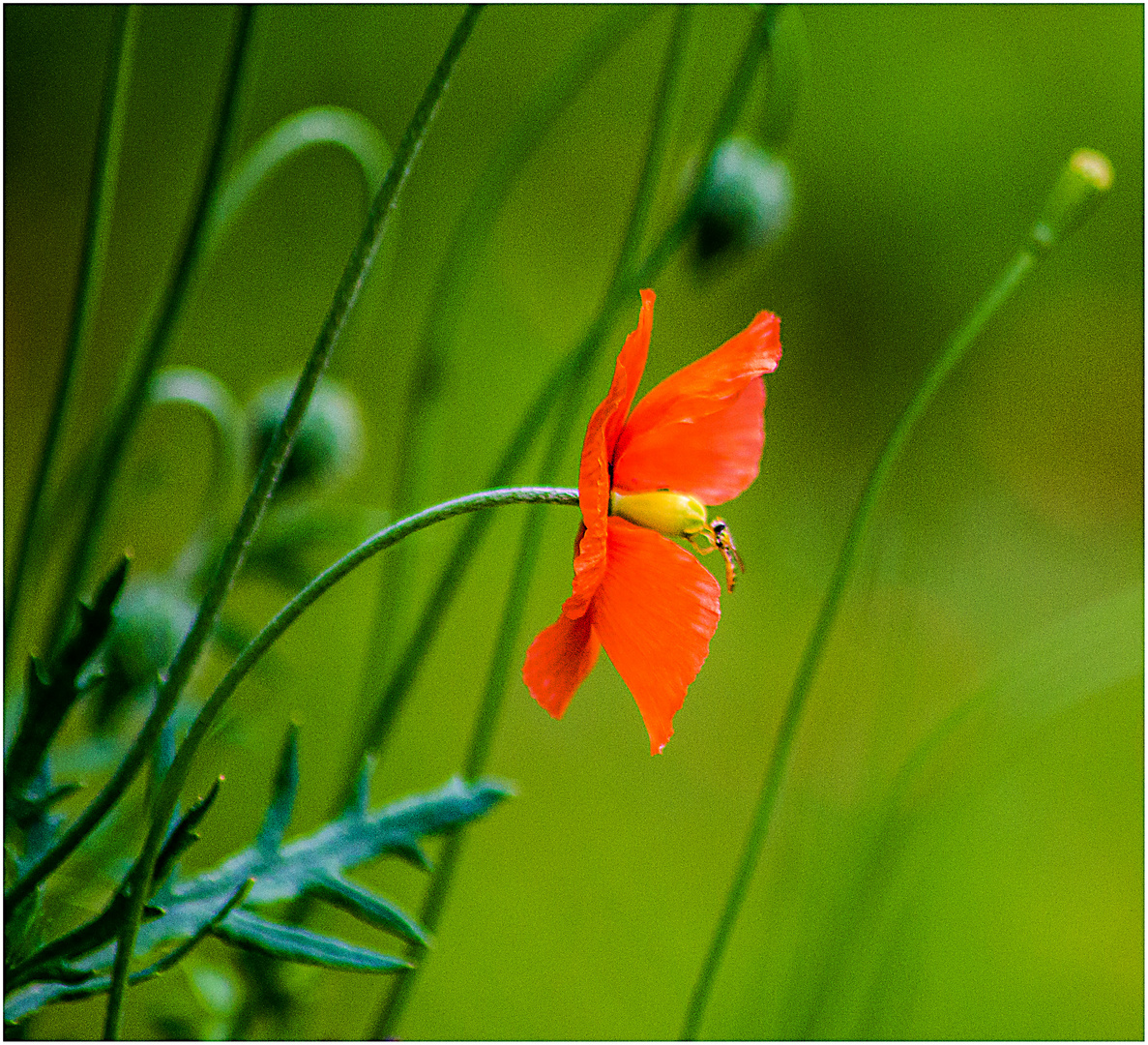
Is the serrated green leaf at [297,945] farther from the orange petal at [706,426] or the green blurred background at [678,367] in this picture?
the green blurred background at [678,367]

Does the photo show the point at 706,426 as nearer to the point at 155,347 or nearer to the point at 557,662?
the point at 557,662

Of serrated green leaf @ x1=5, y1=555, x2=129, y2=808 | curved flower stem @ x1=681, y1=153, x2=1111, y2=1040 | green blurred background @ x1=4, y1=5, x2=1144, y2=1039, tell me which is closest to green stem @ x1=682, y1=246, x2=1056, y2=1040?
curved flower stem @ x1=681, y1=153, x2=1111, y2=1040

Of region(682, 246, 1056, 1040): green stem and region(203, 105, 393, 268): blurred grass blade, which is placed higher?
region(203, 105, 393, 268): blurred grass blade

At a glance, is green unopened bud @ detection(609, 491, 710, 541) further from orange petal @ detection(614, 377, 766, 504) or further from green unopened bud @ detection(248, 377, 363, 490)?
green unopened bud @ detection(248, 377, 363, 490)

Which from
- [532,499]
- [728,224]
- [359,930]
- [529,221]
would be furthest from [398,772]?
[532,499]

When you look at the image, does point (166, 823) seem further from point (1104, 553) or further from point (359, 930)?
point (1104, 553)

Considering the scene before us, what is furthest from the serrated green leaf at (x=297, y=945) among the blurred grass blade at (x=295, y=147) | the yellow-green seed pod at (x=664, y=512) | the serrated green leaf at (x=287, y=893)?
the blurred grass blade at (x=295, y=147)
